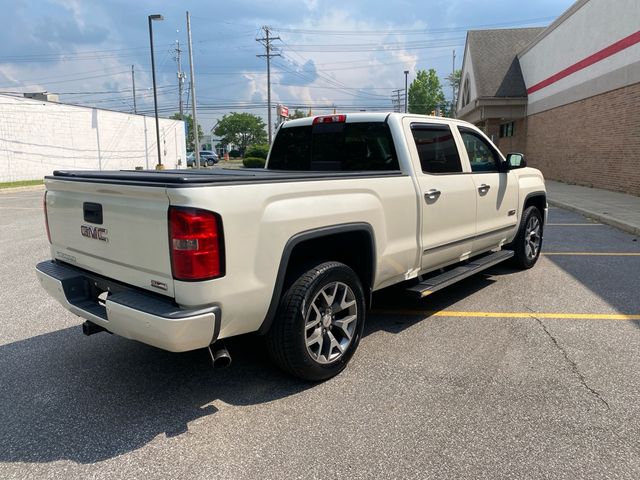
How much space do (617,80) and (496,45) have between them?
18.0 metres

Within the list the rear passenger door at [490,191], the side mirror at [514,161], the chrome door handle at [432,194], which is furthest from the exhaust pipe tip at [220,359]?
the side mirror at [514,161]

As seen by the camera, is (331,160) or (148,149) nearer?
(331,160)

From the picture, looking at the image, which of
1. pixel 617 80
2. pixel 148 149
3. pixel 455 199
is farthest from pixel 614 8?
pixel 148 149

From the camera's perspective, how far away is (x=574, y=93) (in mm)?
20094

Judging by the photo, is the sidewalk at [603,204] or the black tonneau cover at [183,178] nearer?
the black tonneau cover at [183,178]

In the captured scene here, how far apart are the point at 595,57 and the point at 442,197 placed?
17.2 metres

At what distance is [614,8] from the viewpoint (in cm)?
1625

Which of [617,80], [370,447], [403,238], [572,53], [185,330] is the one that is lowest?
[370,447]

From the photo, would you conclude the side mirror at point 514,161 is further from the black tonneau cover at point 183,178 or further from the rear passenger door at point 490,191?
the black tonneau cover at point 183,178

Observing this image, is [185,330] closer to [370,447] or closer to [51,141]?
[370,447]

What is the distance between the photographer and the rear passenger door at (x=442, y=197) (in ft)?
14.5

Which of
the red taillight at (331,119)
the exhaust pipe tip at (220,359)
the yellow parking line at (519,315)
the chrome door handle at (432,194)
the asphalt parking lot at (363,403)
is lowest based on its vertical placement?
the asphalt parking lot at (363,403)

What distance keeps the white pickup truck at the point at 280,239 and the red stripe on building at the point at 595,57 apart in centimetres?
1368

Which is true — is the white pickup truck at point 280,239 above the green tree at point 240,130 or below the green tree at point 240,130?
below
